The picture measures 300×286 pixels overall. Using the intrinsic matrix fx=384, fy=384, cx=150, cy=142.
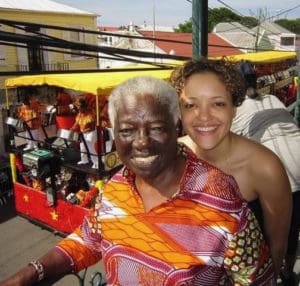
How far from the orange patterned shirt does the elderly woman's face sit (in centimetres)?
12

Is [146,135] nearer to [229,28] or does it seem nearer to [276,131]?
[276,131]

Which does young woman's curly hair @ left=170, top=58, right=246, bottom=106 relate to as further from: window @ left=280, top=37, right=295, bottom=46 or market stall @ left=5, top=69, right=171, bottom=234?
window @ left=280, top=37, right=295, bottom=46

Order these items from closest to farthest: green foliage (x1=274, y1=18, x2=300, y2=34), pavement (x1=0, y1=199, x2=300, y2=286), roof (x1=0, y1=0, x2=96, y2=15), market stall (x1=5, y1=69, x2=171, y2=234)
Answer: pavement (x1=0, y1=199, x2=300, y2=286)
market stall (x1=5, y1=69, x2=171, y2=234)
roof (x1=0, y1=0, x2=96, y2=15)
green foliage (x1=274, y1=18, x2=300, y2=34)

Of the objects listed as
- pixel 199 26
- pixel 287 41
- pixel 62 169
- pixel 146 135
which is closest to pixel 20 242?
pixel 62 169

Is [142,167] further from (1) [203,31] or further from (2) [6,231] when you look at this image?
(2) [6,231]

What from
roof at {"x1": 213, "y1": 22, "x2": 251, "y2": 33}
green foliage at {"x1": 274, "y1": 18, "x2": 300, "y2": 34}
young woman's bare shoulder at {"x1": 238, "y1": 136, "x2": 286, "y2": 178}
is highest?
green foliage at {"x1": 274, "y1": 18, "x2": 300, "y2": 34}

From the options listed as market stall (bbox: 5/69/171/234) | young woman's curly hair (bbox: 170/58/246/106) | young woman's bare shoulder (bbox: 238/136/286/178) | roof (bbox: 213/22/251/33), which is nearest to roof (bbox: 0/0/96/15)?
market stall (bbox: 5/69/171/234)

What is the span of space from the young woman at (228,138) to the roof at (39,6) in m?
17.0

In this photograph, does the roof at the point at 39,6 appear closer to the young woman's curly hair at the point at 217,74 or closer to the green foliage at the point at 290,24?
the young woman's curly hair at the point at 217,74

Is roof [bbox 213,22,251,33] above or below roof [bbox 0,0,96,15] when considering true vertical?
above

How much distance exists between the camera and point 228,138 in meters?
2.11

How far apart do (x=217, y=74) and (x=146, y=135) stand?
615 millimetres

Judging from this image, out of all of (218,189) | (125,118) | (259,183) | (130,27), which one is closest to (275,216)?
(259,183)

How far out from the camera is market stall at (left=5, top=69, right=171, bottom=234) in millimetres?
6914
